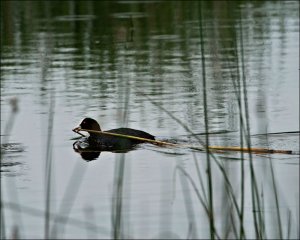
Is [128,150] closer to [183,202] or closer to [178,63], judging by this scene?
[183,202]

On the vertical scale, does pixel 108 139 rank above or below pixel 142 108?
below

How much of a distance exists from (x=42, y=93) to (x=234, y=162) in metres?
5.13

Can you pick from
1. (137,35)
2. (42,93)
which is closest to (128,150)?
(42,93)

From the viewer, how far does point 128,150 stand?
33.7 feet

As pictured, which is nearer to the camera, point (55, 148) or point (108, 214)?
point (108, 214)

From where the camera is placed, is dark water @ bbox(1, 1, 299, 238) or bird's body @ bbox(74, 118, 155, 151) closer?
dark water @ bbox(1, 1, 299, 238)

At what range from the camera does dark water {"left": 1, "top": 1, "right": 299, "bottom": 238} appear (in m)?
7.50

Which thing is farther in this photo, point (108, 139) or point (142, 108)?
point (142, 108)

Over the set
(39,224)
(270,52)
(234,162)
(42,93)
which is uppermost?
(270,52)

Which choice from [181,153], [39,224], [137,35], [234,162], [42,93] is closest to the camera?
[39,224]

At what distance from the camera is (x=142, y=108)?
12.4m

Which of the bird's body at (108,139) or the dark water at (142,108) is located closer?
the dark water at (142,108)

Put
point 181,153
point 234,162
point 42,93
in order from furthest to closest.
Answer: point 42,93 < point 181,153 < point 234,162

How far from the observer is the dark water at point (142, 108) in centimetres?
750
